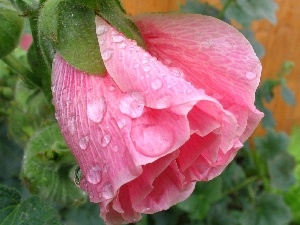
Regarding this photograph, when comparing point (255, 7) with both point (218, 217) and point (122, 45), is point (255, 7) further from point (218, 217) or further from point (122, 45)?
point (122, 45)

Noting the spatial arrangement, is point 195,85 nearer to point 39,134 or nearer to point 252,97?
point 252,97

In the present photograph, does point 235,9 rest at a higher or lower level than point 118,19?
lower

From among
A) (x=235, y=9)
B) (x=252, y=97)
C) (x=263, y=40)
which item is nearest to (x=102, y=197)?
(x=252, y=97)

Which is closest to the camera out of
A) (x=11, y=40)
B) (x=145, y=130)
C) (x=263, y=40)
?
(x=145, y=130)

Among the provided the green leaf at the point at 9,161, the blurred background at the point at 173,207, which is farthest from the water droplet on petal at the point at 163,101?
the green leaf at the point at 9,161

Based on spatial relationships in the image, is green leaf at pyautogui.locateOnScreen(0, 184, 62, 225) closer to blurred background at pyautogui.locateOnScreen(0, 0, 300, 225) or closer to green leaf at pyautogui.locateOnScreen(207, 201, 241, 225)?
blurred background at pyautogui.locateOnScreen(0, 0, 300, 225)

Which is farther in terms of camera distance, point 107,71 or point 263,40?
point 263,40

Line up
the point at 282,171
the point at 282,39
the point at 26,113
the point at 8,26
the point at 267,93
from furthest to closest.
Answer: the point at 282,39 < the point at 267,93 < the point at 282,171 < the point at 26,113 < the point at 8,26

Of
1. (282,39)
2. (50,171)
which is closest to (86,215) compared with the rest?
(50,171)
